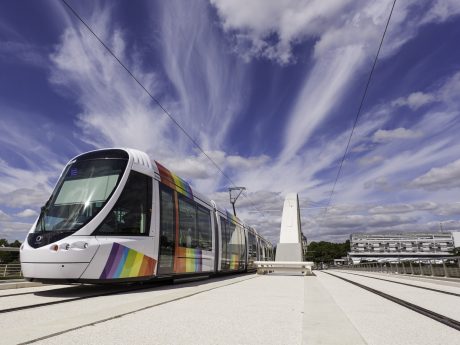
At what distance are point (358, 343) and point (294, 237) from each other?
151 ft

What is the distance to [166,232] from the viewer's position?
31.4 feet

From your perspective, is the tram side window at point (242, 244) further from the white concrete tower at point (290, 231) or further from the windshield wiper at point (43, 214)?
the white concrete tower at point (290, 231)

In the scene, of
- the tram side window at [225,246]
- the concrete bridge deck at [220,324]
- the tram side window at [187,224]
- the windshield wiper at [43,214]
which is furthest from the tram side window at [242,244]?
the concrete bridge deck at [220,324]

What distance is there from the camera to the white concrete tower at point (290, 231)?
3468cm

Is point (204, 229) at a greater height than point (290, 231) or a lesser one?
lesser

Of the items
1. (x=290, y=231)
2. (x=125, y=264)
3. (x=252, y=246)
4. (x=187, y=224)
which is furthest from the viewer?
(x=290, y=231)

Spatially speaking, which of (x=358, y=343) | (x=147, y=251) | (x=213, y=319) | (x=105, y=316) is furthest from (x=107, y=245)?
(x=358, y=343)

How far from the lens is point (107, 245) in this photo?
295 inches

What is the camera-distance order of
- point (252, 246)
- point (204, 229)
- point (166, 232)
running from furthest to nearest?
1. point (252, 246)
2. point (204, 229)
3. point (166, 232)

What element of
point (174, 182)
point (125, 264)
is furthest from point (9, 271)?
point (125, 264)

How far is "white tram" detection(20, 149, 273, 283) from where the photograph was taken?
7.12m

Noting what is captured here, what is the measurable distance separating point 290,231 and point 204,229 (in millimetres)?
38340

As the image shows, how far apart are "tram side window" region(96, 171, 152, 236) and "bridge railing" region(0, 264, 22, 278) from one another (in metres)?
6.25

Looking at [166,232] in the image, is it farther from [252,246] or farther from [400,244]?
[400,244]
